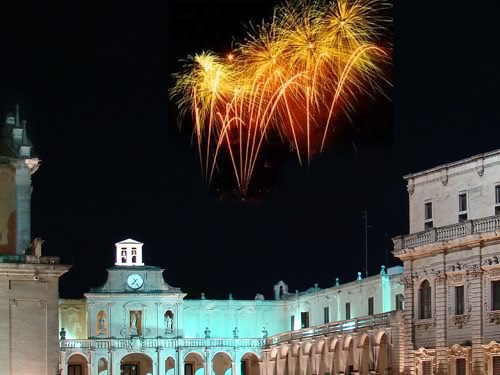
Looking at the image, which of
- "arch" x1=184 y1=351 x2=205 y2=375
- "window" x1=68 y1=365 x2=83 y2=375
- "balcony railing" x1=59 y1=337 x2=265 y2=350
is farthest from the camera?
"arch" x1=184 y1=351 x2=205 y2=375

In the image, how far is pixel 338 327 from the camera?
82.8 m

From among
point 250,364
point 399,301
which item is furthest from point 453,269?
point 250,364

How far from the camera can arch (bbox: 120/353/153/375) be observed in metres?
109

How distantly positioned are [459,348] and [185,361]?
5154 centimetres

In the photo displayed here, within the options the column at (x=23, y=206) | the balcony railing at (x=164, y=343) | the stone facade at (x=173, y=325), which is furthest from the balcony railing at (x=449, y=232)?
the balcony railing at (x=164, y=343)

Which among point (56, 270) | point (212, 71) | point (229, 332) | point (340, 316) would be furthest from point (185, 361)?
point (212, 71)

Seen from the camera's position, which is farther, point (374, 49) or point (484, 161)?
point (484, 161)

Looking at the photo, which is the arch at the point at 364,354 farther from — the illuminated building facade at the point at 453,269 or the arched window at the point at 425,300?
the arched window at the point at 425,300

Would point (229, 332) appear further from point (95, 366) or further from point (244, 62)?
point (244, 62)

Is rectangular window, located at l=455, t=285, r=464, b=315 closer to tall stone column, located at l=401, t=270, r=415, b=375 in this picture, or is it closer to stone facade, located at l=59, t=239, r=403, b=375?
tall stone column, located at l=401, t=270, r=415, b=375

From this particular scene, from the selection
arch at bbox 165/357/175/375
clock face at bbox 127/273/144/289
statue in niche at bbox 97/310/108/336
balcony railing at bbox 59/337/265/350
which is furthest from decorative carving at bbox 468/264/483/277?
statue in niche at bbox 97/310/108/336

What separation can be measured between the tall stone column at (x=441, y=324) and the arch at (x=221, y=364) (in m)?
48.4

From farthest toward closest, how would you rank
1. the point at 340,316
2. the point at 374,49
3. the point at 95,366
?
1. the point at 95,366
2. the point at 340,316
3. the point at 374,49

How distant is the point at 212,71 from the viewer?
56.2m
